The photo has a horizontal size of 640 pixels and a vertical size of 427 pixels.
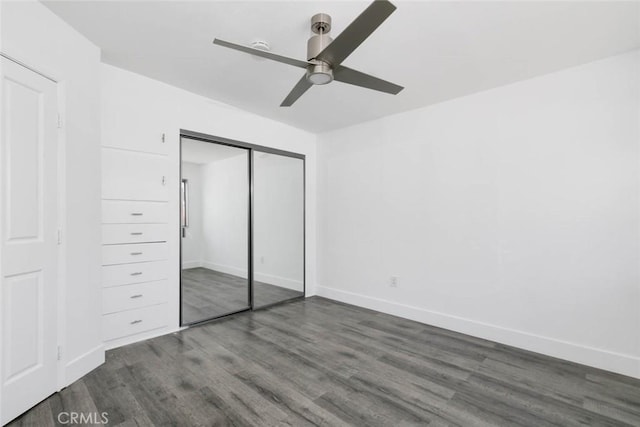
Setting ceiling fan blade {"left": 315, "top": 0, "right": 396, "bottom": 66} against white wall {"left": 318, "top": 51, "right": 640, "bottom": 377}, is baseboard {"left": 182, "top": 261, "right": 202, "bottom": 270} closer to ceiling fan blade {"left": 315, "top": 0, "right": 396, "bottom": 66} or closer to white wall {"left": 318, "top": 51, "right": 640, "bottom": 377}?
white wall {"left": 318, "top": 51, "right": 640, "bottom": 377}

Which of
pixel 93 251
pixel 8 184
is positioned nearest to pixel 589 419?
pixel 93 251

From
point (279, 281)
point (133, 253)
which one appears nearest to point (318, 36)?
point (133, 253)

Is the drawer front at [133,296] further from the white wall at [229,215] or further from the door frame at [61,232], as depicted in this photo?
the white wall at [229,215]

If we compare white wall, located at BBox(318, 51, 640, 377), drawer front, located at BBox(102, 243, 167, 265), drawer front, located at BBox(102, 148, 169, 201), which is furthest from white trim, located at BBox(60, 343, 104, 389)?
white wall, located at BBox(318, 51, 640, 377)

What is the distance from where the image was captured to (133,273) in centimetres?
278

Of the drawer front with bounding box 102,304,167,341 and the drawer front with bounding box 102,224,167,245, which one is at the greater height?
the drawer front with bounding box 102,224,167,245

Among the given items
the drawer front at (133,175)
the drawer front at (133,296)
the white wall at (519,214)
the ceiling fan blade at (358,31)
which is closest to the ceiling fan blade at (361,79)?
the ceiling fan blade at (358,31)

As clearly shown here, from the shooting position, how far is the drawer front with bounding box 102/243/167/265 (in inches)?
104

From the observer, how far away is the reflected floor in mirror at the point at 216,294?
138 inches

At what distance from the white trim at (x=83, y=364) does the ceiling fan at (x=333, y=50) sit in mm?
2466

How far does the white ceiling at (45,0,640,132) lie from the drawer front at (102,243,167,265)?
1.67 meters

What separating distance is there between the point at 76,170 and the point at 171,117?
1.14 meters

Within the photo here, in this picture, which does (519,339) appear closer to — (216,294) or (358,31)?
(358,31)

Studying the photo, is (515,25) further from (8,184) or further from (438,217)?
(8,184)
